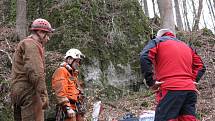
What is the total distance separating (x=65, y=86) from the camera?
759 cm

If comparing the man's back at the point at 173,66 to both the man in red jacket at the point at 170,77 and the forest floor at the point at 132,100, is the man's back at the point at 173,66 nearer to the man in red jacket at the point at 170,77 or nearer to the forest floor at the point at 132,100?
the man in red jacket at the point at 170,77

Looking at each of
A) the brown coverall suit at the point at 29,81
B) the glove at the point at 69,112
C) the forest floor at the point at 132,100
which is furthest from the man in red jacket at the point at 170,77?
the forest floor at the point at 132,100

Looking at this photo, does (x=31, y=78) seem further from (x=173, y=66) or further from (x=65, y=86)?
(x=173, y=66)

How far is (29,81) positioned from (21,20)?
862cm

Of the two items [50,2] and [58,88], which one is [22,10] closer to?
[50,2]

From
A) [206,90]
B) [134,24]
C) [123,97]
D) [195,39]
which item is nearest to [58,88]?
[123,97]

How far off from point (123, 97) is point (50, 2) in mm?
4813

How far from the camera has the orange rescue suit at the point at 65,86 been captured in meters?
7.49

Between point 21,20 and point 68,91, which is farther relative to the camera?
point 21,20

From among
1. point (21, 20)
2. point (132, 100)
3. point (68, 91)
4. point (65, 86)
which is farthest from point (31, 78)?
point (21, 20)

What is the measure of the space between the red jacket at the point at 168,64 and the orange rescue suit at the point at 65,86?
78.7 inches

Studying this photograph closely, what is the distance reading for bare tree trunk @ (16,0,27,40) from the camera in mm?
14420

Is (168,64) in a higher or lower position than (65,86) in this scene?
higher

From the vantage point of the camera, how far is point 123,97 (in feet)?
42.0
